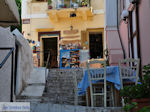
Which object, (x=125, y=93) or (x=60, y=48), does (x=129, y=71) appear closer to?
(x=125, y=93)

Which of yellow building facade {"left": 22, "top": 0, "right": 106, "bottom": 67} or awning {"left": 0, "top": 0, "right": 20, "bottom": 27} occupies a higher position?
yellow building facade {"left": 22, "top": 0, "right": 106, "bottom": 67}

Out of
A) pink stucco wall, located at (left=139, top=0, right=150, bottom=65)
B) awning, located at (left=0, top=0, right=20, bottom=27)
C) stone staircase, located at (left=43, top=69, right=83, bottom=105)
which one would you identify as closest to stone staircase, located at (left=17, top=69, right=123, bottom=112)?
stone staircase, located at (left=43, top=69, right=83, bottom=105)

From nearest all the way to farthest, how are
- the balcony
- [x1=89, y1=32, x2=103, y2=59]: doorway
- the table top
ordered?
the table top
the balcony
[x1=89, y1=32, x2=103, y2=59]: doorway

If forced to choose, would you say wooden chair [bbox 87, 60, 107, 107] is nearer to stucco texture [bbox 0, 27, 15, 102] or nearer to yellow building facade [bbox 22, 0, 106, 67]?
stucco texture [bbox 0, 27, 15, 102]

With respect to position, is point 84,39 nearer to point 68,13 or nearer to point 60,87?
point 68,13

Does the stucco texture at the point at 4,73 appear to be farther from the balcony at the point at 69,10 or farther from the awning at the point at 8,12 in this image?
the balcony at the point at 69,10

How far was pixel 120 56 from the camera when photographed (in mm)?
10906

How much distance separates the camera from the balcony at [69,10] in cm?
1548

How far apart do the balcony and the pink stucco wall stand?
8.41 m

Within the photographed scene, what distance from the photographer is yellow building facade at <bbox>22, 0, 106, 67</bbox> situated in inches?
618

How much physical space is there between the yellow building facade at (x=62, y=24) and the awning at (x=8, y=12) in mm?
9994

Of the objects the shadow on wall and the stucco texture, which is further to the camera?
the shadow on wall

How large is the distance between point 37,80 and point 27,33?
726 cm

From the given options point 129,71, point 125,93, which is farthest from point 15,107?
point 129,71
